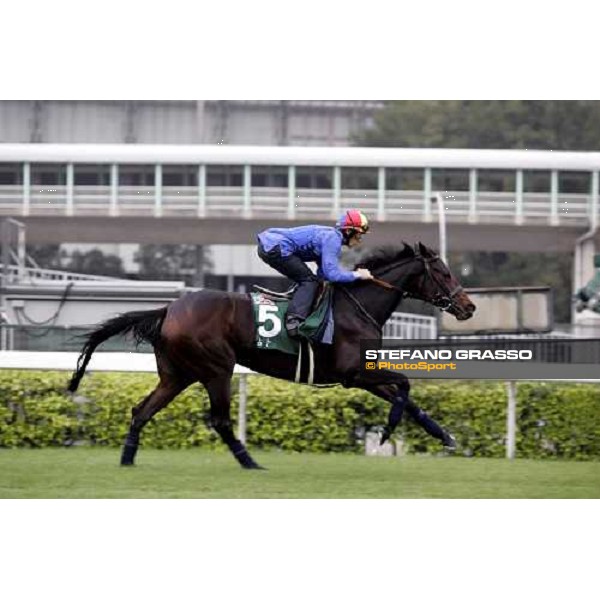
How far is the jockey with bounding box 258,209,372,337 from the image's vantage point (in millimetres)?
5328

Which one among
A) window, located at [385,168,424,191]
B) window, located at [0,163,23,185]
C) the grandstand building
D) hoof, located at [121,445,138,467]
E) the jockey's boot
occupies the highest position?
the grandstand building

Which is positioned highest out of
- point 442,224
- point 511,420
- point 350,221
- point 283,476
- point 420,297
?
point 442,224

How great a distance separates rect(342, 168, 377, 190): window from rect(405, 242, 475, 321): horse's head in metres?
1.86

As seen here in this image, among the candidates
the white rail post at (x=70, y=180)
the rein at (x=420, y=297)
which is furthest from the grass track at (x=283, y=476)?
the white rail post at (x=70, y=180)

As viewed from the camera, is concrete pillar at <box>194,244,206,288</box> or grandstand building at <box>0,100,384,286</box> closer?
grandstand building at <box>0,100,384,286</box>

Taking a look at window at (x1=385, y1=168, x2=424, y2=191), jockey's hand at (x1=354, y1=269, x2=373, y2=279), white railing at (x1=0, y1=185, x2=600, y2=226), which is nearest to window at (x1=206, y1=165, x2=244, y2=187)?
white railing at (x1=0, y1=185, x2=600, y2=226)

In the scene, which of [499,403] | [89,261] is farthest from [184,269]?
[499,403]

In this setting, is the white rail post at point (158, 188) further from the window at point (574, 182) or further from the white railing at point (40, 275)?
the window at point (574, 182)

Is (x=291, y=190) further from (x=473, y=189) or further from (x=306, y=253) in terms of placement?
(x=306, y=253)

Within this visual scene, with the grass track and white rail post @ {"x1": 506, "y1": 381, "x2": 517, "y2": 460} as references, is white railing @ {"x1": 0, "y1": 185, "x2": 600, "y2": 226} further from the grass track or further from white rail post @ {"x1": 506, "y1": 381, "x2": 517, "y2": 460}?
the grass track

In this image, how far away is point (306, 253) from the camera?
540 cm

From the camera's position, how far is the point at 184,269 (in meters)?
8.13

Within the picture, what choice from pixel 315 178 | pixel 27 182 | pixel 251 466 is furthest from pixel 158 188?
pixel 251 466

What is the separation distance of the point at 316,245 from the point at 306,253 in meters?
0.07
